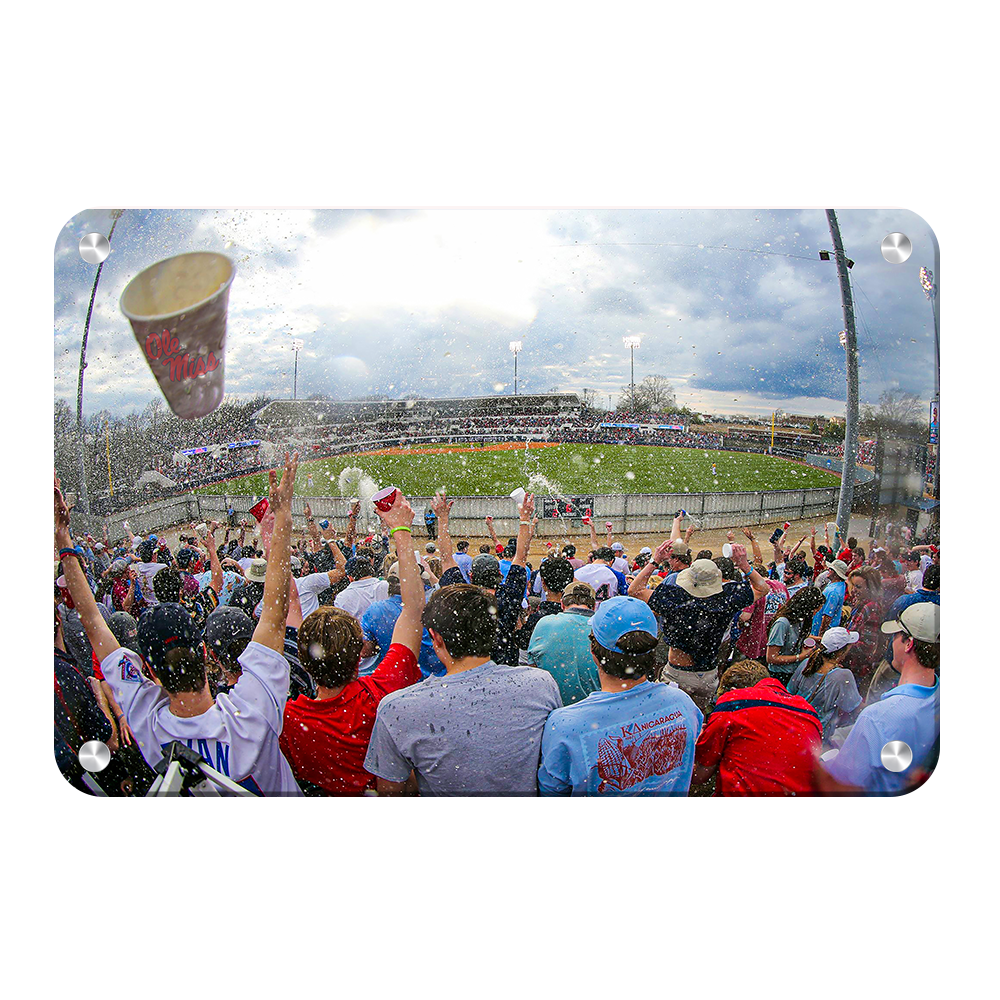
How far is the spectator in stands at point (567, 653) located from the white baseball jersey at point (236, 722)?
1.17 m

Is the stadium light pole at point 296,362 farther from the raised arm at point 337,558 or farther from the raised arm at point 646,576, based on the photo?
the raised arm at point 646,576

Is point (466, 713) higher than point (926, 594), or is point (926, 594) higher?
point (926, 594)

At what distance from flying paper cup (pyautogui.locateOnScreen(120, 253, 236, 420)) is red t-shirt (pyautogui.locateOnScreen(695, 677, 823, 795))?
289cm

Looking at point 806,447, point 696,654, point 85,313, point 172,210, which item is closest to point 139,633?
point 85,313

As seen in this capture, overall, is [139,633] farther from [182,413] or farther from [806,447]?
[806,447]

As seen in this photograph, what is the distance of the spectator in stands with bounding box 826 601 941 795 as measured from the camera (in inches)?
131

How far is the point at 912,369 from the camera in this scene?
135 inches

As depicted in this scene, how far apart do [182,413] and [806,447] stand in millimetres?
3138

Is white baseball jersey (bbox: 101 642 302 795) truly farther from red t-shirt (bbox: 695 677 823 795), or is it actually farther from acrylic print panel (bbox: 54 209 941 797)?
red t-shirt (bbox: 695 677 823 795)

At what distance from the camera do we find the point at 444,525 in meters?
3.54

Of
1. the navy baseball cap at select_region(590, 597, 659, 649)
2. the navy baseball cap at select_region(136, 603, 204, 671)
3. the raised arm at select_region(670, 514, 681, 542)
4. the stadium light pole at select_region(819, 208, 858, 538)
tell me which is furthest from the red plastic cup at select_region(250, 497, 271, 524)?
the stadium light pole at select_region(819, 208, 858, 538)

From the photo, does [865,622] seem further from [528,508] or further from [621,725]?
[528,508]

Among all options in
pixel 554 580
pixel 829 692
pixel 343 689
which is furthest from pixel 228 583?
pixel 829 692

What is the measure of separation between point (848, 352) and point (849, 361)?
0.04m
